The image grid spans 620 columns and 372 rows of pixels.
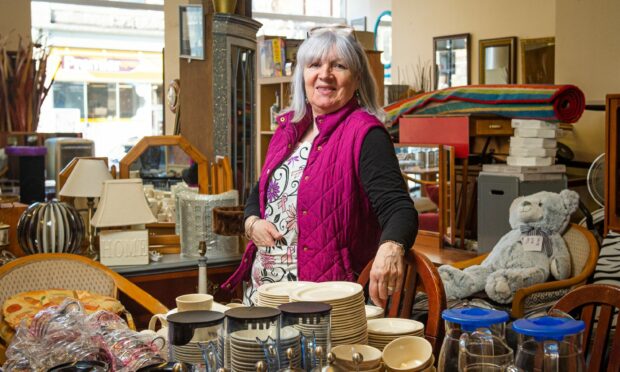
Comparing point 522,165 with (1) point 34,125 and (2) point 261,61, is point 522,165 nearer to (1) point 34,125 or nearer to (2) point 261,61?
(2) point 261,61

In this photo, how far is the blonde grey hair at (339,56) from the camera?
7.94 ft

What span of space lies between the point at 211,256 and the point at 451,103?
10.0 ft

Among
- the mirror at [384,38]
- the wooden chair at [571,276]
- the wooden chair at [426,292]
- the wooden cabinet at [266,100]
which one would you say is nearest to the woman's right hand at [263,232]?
the wooden chair at [426,292]

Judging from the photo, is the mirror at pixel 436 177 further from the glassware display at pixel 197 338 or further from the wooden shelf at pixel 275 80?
the glassware display at pixel 197 338

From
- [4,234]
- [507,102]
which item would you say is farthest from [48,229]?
[507,102]

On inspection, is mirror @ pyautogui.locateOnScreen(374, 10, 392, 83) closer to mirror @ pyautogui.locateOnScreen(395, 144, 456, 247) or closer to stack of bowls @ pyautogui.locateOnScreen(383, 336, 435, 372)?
mirror @ pyautogui.locateOnScreen(395, 144, 456, 247)

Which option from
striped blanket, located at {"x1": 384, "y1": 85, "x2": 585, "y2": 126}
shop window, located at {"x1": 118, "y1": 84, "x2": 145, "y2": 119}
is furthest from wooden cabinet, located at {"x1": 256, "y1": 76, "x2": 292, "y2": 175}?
shop window, located at {"x1": 118, "y1": 84, "x2": 145, "y2": 119}

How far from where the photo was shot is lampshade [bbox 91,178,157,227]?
3.70m

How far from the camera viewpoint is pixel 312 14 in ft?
49.0

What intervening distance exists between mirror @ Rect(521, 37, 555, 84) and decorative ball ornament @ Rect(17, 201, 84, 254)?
7227 millimetres

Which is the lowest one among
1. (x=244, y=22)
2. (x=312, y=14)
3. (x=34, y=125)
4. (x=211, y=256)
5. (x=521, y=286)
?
(x=521, y=286)

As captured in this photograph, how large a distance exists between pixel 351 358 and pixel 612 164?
3493 millimetres

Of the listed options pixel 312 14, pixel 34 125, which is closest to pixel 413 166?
pixel 34 125

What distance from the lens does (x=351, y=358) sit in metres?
1.52
